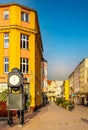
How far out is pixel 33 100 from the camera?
42938mm

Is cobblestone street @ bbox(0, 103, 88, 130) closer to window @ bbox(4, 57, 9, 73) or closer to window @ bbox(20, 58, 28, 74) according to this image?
window @ bbox(20, 58, 28, 74)

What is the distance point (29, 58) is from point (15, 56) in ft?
8.76

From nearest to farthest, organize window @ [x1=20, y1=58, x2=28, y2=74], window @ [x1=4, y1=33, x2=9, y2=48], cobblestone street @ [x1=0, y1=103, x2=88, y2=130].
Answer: cobblestone street @ [x1=0, y1=103, x2=88, y2=130] → window @ [x1=20, y1=58, x2=28, y2=74] → window @ [x1=4, y1=33, x2=9, y2=48]

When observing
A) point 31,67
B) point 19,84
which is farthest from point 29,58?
point 19,84

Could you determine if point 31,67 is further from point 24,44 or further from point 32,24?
point 32,24

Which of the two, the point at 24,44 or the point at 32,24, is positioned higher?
the point at 32,24

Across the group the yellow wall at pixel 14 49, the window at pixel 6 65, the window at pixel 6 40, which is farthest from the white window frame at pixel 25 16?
the window at pixel 6 65

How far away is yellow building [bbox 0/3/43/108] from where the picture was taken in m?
41.7

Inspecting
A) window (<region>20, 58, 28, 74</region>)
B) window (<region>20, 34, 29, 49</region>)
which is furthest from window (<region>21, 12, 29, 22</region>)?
window (<region>20, 58, 28, 74</region>)

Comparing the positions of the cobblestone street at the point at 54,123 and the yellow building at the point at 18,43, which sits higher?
the yellow building at the point at 18,43

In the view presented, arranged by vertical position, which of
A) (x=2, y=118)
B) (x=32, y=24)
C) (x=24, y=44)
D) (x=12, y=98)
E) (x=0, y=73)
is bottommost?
(x=2, y=118)

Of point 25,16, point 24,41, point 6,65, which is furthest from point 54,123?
point 25,16

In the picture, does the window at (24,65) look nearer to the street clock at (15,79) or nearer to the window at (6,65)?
the window at (6,65)

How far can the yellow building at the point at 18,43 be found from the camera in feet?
137
